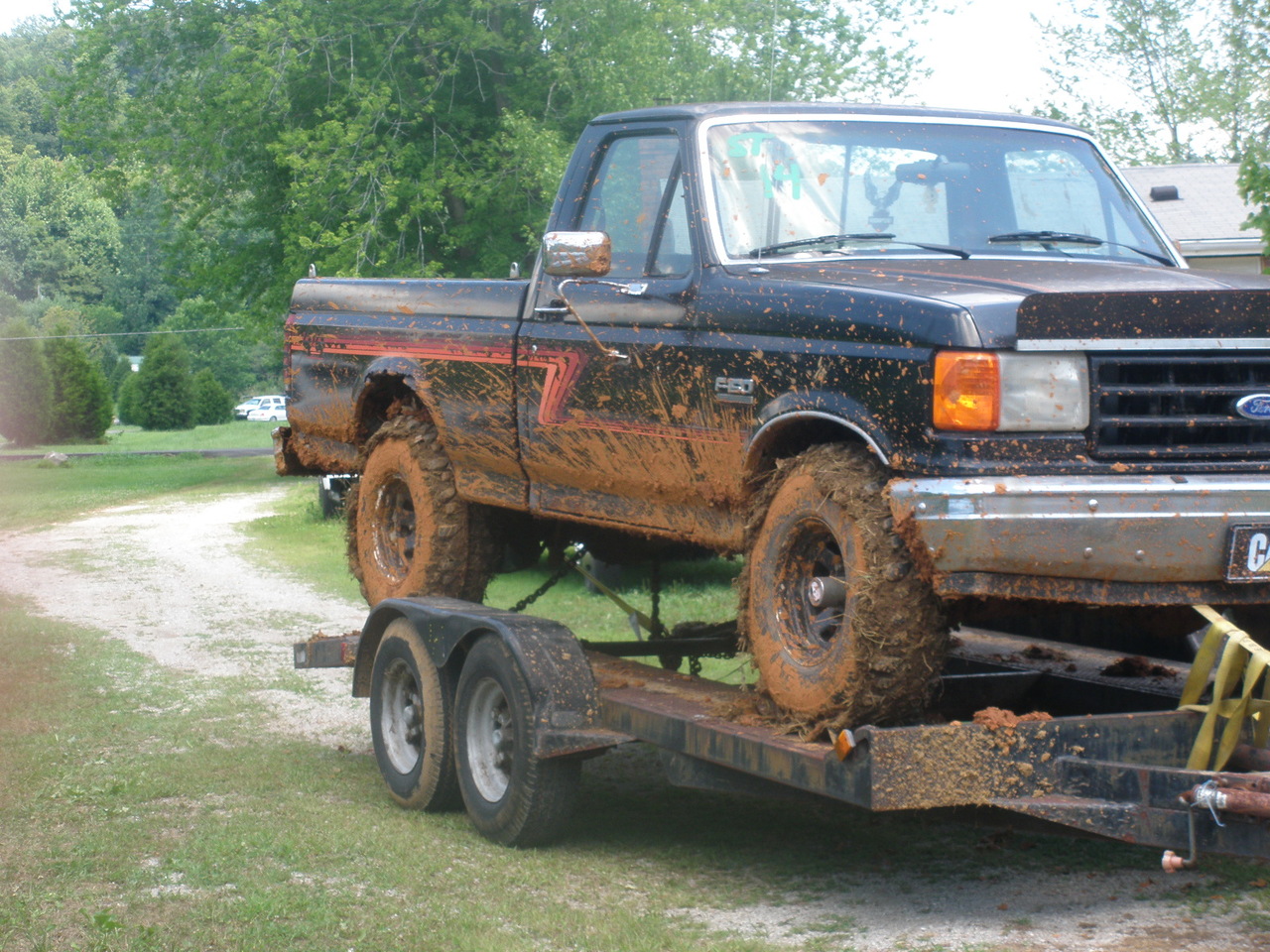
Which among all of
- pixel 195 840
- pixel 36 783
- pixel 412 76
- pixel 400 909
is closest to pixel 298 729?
pixel 36 783

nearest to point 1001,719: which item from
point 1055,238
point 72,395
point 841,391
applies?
point 841,391

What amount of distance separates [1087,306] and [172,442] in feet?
187

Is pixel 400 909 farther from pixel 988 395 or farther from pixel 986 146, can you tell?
pixel 986 146

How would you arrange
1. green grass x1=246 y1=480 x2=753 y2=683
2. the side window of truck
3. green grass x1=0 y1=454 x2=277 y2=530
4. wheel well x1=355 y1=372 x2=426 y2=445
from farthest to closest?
green grass x1=0 y1=454 x2=277 y2=530 → green grass x1=246 y1=480 x2=753 y2=683 → wheel well x1=355 y1=372 x2=426 y2=445 → the side window of truck

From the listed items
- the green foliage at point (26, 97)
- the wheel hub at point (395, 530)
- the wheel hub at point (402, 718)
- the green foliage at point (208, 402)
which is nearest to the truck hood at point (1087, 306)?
the wheel hub at point (402, 718)

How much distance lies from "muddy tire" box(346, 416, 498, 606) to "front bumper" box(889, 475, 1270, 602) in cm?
338

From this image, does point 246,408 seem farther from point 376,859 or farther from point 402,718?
point 376,859

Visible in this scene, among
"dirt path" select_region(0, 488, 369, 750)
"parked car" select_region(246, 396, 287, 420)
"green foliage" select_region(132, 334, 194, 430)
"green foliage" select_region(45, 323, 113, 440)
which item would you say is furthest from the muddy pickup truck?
"parked car" select_region(246, 396, 287, 420)

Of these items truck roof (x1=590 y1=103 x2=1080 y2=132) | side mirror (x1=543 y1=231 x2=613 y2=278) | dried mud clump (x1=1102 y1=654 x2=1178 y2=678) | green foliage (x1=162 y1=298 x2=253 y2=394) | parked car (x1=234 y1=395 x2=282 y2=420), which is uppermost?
truck roof (x1=590 y1=103 x2=1080 y2=132)

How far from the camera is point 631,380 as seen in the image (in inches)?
242

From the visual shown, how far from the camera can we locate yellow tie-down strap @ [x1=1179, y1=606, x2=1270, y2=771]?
15.1 feet

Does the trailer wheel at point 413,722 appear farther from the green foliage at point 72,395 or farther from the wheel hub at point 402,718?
the green foliage at point 72,395

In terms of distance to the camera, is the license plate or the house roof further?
the house roof

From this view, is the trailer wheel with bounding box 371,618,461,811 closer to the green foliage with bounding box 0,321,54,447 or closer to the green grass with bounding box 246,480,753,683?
the green grass with bounding box 246,480,753,683
